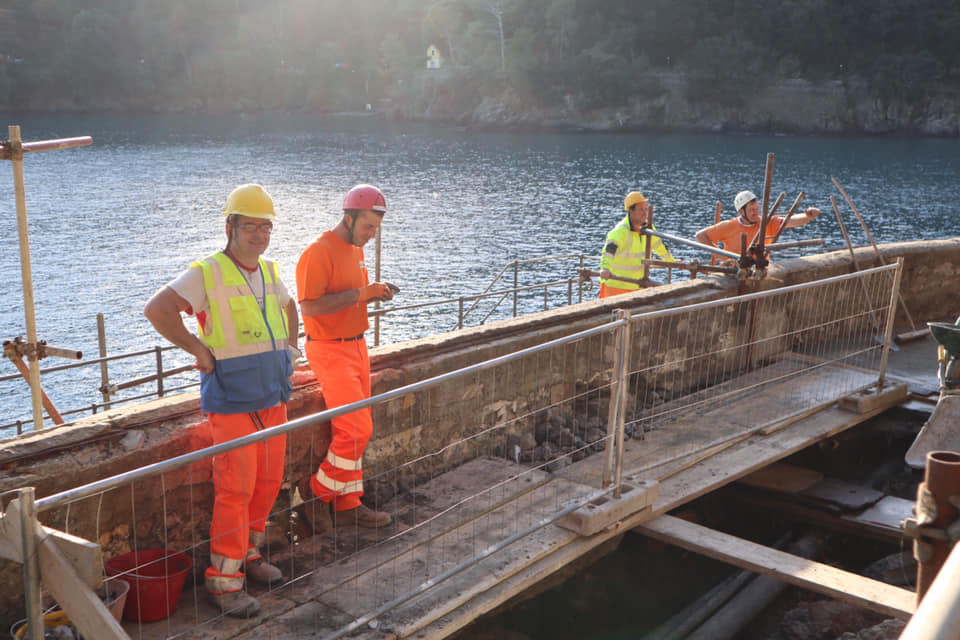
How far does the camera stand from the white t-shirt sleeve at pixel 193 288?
163 inches

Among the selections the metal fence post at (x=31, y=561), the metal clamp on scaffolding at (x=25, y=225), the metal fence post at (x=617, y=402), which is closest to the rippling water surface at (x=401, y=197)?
the metal clamp on scaffolding at (x=25, y=225)

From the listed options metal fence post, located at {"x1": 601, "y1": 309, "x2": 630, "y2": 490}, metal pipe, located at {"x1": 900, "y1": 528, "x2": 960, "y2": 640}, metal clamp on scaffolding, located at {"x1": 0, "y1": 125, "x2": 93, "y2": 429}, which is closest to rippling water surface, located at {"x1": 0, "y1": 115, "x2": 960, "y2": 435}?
metal clamp on scaffolding, located at {"x1": 0, "y1": 125, "x2": 93, "y2": 429}

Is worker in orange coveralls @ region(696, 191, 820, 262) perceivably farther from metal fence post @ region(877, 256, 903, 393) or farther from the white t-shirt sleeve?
the white t-shirt sleeve

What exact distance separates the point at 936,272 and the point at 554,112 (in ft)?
284

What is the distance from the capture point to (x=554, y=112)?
9456 centimetres

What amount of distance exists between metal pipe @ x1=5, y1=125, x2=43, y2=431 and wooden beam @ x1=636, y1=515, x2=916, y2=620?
14.6 ft

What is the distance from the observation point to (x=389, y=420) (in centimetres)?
582

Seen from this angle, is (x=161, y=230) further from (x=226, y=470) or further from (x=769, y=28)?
(x=769, y=28)

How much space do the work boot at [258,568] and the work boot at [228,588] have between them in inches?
7.5

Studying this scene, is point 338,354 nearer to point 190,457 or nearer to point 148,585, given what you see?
point 148,585

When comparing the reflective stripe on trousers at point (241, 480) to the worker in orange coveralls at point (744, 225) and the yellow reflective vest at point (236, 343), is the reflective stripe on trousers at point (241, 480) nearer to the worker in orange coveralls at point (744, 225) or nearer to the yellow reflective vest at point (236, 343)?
the yellow reflective vest at point (236, 343)

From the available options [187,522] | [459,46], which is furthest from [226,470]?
[459,46]

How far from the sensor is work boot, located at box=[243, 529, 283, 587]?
14.9 ft

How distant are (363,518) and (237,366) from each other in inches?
53.0
